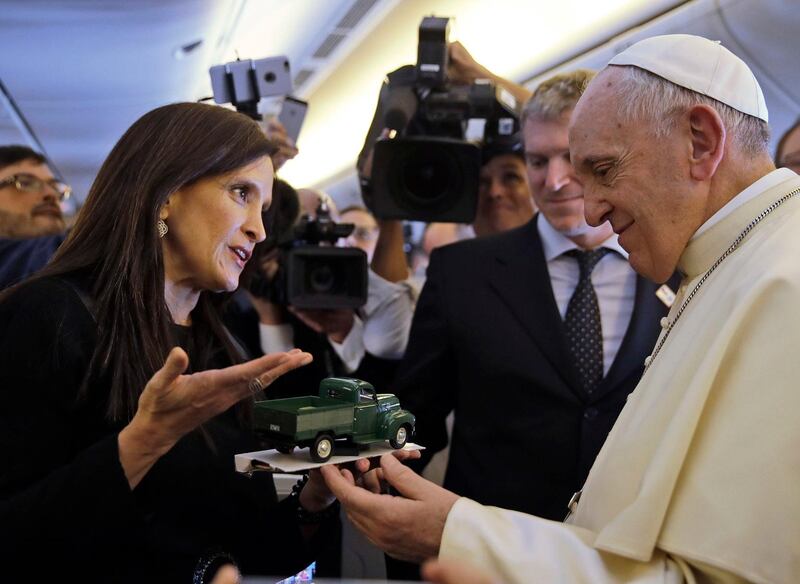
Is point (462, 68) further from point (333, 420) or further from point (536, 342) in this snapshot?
point (333, 420)

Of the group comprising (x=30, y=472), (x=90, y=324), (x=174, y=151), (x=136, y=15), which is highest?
(x=136, y=15)

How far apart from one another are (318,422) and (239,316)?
83.8 inches

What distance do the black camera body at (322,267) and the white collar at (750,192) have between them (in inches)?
59.6

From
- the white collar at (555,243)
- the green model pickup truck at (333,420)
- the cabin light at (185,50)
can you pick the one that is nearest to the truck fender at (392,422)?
the green model pickup truck at (333,420)

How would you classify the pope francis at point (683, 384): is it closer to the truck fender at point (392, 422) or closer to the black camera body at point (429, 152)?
the truck fender at point (392, 422)

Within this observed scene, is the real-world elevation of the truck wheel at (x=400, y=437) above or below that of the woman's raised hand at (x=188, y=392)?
below

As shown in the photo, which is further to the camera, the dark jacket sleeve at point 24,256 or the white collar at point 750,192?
the dark jacket sleeve at point 24,256

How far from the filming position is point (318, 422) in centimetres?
172

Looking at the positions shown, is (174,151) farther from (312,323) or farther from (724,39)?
(724,39)

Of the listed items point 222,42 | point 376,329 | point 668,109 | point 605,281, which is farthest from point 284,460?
point 222,42

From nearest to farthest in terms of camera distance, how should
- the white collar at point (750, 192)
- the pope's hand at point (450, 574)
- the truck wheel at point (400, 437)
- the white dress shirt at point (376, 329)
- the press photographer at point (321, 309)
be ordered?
the pope's hand at point (450, 574), the white collar at point (750, 192), the truck wheel at point (400, 437), the press photographer at point (321, 309), the white dress shirt at point (376, 329)

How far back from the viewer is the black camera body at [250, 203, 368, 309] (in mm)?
3098

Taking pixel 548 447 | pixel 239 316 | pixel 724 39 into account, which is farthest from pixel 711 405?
pixel 724 39

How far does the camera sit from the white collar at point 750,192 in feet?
5.71
